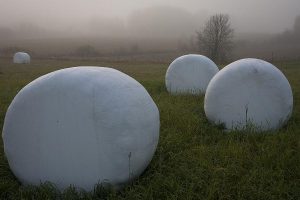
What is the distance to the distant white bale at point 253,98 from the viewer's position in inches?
249

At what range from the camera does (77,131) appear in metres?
3.79

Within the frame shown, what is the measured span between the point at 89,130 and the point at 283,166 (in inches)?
107

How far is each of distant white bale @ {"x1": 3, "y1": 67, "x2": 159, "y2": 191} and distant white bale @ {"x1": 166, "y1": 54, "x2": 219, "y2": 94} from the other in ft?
23.1

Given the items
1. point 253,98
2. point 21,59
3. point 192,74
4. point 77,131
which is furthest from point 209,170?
point 21,59

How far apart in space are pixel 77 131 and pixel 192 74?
25.2 ft

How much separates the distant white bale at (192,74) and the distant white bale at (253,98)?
4.33 m

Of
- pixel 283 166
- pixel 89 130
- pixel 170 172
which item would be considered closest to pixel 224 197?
pixel 170 172

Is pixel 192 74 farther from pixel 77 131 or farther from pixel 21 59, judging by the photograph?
pixel 21 59

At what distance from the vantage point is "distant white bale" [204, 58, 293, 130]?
Result: 6312mm

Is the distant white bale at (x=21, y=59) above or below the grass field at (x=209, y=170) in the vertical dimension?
below

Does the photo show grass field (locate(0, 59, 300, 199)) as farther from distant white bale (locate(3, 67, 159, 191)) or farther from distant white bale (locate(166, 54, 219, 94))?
distant white bale (locate(166, 54, 219, 94))

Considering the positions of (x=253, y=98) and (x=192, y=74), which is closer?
(x=253, y=98)

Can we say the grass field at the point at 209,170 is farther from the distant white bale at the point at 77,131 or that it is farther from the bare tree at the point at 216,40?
the bare tree at the point at 216,40

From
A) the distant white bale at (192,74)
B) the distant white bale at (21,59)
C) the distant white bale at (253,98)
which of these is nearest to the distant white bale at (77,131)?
the distant white bale at (253,98)
